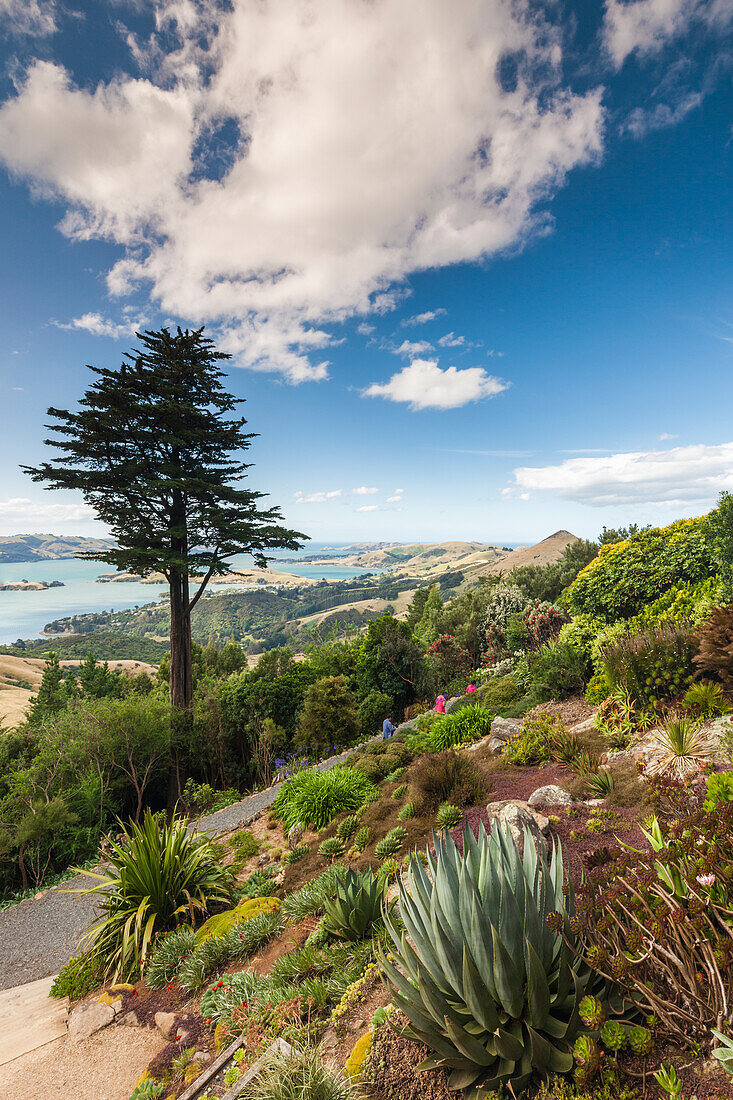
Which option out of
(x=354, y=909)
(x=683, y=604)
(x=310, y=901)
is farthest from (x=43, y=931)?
(x=683, y=604)

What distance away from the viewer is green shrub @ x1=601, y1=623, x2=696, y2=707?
612 cm

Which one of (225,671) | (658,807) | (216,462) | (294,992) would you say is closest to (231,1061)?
(294,992)

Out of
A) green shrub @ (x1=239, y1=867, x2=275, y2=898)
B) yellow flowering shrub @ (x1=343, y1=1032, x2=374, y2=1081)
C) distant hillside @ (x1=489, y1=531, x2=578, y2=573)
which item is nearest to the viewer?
yellow flowering shrub @ (x1=343, y1=1032, x2=374, y2=1081)

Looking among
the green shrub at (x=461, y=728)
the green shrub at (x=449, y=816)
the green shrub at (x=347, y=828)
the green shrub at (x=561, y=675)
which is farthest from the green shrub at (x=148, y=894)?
the green shrub at (x=561, y=675)

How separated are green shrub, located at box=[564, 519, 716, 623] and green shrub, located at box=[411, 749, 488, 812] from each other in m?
6.32

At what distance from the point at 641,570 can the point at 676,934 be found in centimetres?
948

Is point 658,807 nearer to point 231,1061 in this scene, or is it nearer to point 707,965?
point 707,965

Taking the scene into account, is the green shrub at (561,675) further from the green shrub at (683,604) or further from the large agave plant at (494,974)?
the large agave plant at (494,974)

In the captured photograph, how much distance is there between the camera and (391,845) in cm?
483

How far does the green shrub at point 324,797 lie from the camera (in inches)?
293

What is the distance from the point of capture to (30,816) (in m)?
9.94

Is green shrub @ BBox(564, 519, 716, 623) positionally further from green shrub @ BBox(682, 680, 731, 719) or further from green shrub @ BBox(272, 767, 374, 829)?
green shrub @ BBox(272, 767, 374, 829)

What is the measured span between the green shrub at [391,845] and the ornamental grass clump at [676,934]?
9.11 ft

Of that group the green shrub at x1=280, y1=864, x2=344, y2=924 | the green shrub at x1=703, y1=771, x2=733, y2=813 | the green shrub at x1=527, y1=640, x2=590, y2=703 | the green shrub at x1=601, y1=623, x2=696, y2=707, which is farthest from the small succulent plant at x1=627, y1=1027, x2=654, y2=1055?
the green shrub at x1=527, y1=640, x2=590, y2=703
